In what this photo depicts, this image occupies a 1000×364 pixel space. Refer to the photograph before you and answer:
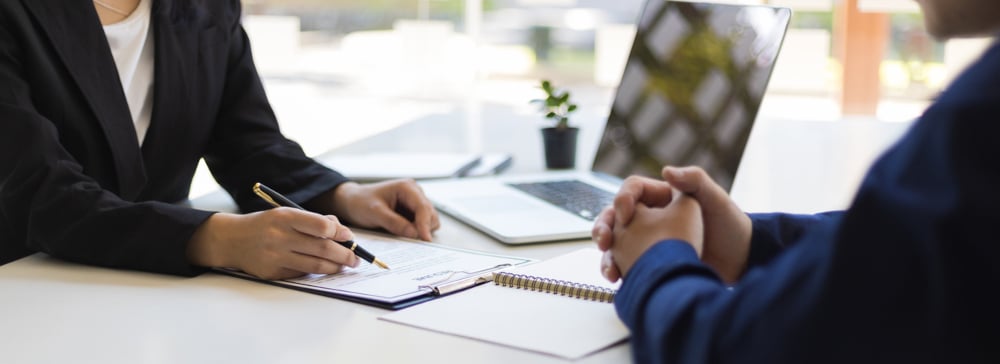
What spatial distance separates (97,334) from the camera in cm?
104

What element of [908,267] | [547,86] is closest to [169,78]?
[547,86]

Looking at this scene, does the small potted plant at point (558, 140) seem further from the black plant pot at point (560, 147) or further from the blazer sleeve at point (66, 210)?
the blazer sleeve at point (66, 210)

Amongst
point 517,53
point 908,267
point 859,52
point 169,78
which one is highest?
point 908,267

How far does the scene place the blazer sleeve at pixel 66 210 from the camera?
1261 millimetres

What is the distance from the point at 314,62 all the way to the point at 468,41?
1.15 metres

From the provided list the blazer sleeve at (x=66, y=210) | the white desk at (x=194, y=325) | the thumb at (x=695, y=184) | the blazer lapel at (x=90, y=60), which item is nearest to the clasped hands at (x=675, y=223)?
the thumb at (x=695, y=184)

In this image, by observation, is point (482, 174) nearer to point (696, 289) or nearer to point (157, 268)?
point (157, 268)

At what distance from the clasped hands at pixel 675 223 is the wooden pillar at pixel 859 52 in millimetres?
5283

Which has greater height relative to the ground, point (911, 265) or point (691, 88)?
point (911, 265)

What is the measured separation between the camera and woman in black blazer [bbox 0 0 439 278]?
1.25 m

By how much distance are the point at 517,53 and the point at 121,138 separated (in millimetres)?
5769

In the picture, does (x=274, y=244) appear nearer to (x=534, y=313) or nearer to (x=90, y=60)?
(x=534, y=313)

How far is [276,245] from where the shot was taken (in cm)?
121

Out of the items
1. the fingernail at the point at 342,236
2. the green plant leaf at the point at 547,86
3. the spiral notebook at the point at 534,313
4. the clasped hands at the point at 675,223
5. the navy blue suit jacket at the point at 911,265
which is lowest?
the green plant leaf at the point at 547,86
